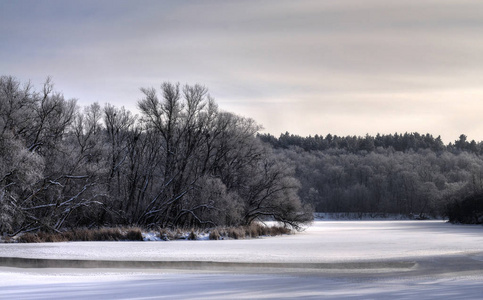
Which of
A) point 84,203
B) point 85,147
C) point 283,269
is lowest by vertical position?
Answer: point 283,269

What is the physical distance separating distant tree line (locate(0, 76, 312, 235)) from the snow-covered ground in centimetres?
1342

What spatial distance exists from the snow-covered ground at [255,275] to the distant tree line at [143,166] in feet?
44.0

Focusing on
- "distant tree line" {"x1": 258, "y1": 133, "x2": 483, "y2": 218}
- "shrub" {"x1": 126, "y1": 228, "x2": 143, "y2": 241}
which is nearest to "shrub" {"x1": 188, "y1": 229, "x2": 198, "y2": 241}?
"shrub" {"x1": 126, "y1": 228, "x2": 143, "y2": 241}

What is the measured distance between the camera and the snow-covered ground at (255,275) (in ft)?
41.2

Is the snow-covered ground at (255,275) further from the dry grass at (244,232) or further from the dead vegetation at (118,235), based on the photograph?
the dry grass at (244,232)

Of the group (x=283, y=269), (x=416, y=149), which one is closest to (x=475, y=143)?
(x=416, y=149)

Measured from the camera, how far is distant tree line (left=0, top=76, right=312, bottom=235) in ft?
124

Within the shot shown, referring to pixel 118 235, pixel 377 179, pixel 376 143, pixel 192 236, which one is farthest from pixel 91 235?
pixel 376 143

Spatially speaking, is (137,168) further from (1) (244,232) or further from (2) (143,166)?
(1) (244,232)

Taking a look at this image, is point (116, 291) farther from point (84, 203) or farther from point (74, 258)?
point (84, 203)

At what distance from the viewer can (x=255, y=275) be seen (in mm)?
16109

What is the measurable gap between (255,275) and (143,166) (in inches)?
1284

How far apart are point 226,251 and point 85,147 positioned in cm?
2289

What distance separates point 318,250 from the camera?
25.6m
